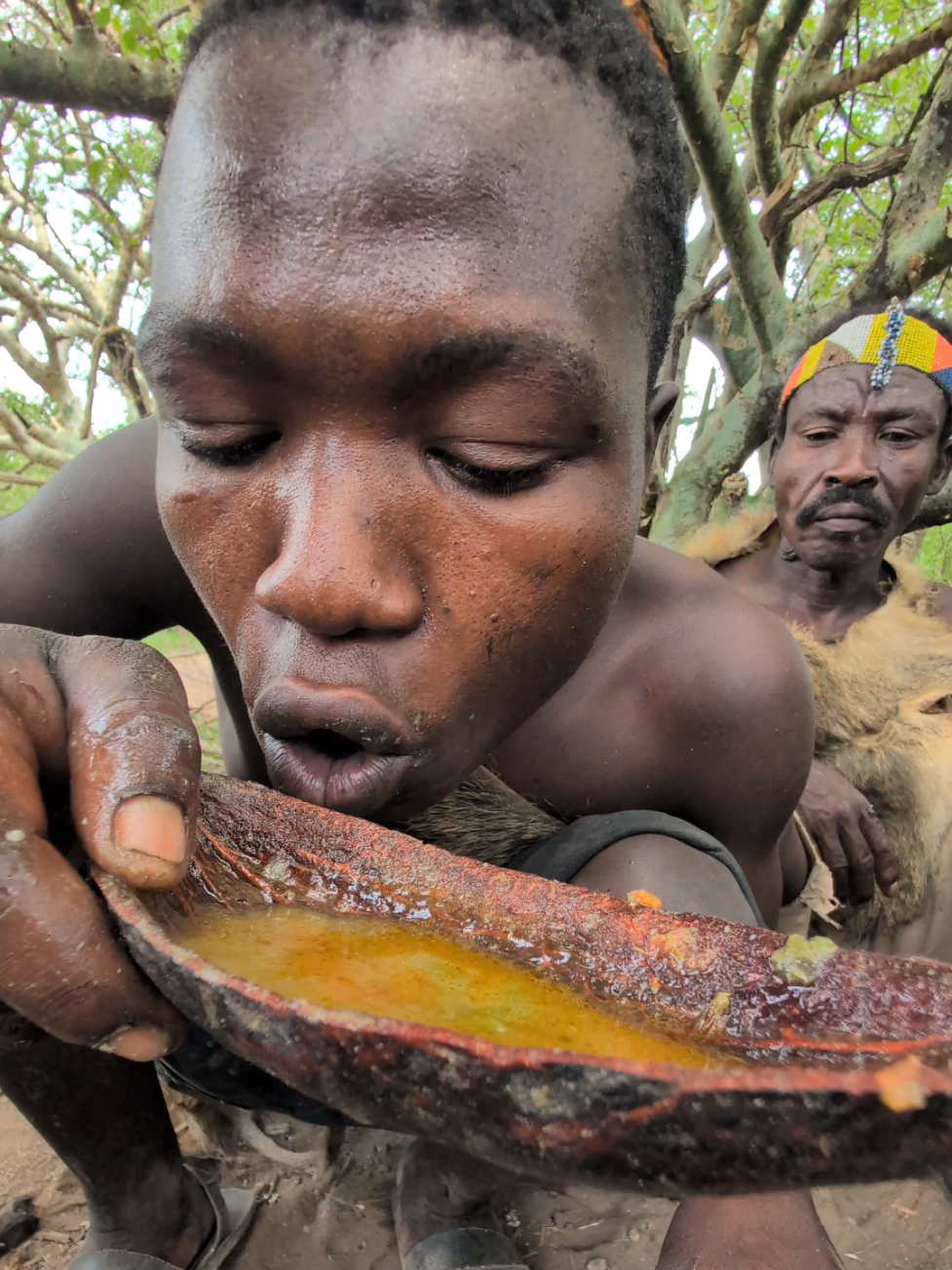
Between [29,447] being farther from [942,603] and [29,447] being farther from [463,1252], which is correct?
[463,1252]

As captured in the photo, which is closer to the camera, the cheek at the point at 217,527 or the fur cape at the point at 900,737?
the cheek at the point at 217,527

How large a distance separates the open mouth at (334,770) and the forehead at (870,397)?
9.35ft

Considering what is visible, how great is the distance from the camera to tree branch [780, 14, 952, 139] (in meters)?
4.11

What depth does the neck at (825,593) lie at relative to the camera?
3.51 meters

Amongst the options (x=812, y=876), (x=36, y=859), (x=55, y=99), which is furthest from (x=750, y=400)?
(x=36, y=859)

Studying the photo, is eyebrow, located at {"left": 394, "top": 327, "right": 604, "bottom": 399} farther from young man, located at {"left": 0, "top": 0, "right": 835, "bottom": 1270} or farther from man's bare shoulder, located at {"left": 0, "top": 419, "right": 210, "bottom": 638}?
man's bare shoulder, located at {"left": 0, "top": 419, "right": 210, "bottom": 638}

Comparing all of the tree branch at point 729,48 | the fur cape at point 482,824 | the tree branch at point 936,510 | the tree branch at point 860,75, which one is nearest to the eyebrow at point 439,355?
the fur cape at point 482,824

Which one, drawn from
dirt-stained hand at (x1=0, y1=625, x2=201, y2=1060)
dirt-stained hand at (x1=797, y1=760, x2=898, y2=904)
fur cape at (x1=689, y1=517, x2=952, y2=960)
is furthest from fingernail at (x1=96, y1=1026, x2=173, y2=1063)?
fur cape at (x1=689, y1=517, x2=952, y2=960)

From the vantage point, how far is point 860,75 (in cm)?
437

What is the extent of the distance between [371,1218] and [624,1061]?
4.43ft

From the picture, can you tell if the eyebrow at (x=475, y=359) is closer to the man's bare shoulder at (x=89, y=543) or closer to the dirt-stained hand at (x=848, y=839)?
the man's bare shoulder at (x=89, y=543)

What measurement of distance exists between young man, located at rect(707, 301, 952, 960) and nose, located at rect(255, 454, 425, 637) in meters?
1.98

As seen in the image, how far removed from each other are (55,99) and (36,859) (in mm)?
3575

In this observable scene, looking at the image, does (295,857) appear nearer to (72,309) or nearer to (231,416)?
(231,416)
